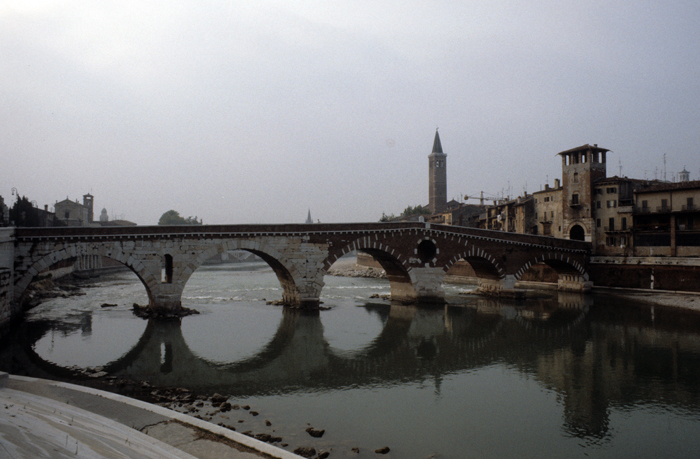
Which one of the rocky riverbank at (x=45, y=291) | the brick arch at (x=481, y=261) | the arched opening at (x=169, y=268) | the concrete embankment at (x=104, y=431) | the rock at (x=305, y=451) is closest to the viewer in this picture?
the concrete embankment at (x=104, y=431)

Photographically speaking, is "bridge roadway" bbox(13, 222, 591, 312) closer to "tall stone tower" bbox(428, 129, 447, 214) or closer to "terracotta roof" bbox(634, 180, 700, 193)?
"terracotta roof" bbox(634, 180, 700, 193)

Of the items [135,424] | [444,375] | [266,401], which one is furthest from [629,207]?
[135,424]

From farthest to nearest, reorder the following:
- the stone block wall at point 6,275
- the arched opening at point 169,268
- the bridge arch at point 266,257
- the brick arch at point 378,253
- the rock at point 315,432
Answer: the brick arch at point 378,253
the bridge arch at point 266,257
the arched opening at point 169,268
the stone block wall at point 6,275
the rock at point 315,432

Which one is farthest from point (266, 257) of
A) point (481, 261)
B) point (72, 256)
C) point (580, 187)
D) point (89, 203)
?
point (89, 203)

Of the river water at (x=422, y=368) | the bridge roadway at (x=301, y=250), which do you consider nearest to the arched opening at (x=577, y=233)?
the bridge roadway at (x=301, y=250)

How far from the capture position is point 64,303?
37.2 metres

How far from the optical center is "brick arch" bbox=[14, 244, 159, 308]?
89.2 ft

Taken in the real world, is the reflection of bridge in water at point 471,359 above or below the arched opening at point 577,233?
below

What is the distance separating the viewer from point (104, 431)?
10.4 m

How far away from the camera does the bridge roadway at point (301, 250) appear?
92.3 ft

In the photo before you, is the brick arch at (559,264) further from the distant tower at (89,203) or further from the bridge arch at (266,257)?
the distant tower at (89,203)

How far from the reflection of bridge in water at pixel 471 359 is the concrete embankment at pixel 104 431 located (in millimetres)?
5720

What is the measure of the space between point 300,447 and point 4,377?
8.31 metres

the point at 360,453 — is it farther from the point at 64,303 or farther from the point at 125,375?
the point at 64,303
